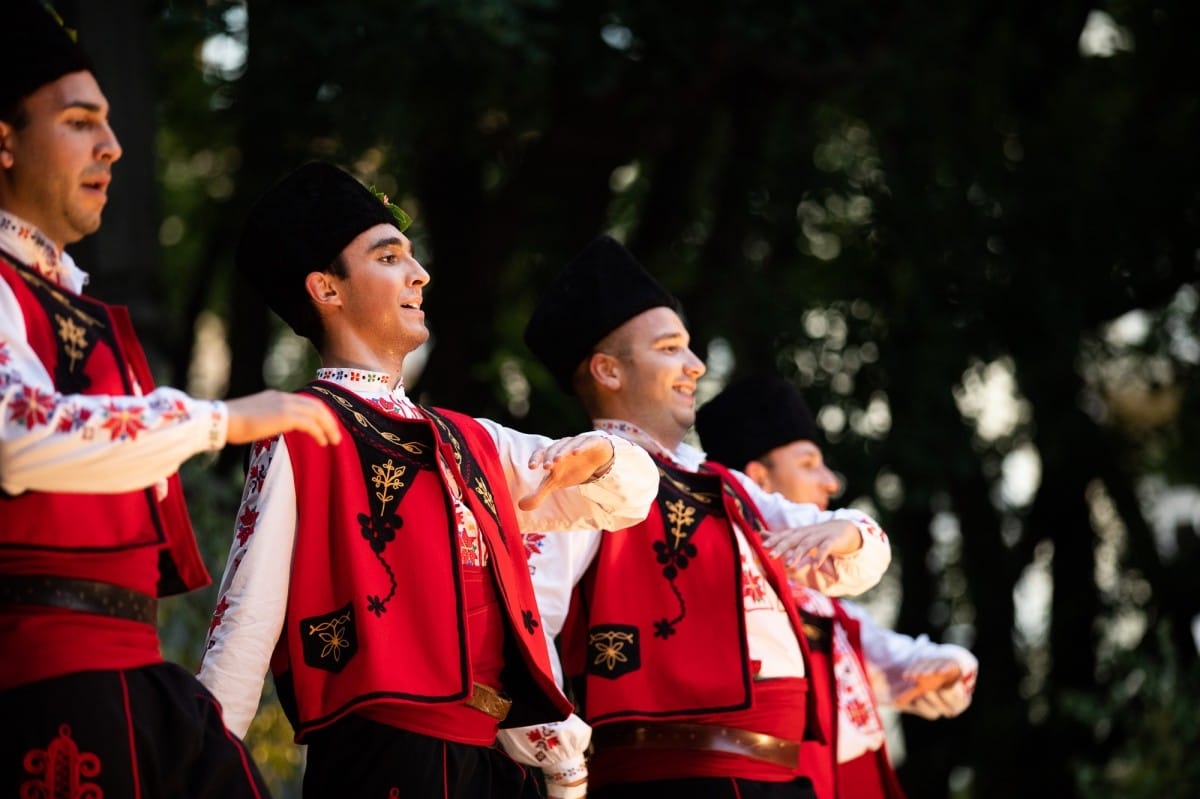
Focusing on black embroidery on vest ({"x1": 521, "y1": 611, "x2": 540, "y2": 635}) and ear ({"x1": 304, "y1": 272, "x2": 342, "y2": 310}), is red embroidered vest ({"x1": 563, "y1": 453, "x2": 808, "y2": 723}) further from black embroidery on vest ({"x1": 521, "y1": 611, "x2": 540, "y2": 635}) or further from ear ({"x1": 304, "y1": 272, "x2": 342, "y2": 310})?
ear ({"x1": 304, "y1": 272, "x2": 342, "y2": 310})

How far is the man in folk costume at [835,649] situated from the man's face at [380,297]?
167 centimetres

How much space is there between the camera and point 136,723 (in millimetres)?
2594

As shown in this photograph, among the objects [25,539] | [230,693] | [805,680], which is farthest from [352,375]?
[805,680]

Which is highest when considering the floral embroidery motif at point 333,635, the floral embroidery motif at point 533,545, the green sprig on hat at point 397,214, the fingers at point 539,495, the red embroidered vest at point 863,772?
the green sprig on hat at point 397,214

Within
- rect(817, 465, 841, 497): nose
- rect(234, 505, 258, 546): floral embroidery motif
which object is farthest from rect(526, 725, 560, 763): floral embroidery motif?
rect(817, 465, 841, 497): nose

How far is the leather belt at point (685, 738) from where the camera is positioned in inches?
160

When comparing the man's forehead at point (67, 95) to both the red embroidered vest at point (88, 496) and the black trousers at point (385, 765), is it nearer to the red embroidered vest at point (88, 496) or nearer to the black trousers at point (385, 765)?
the red embroidered vest at point (88, 496)

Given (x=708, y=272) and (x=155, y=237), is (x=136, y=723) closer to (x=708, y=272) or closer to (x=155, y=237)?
(x=155, y=237)

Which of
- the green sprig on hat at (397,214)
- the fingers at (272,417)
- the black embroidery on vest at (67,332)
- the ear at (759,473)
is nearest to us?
the fingers at (272,417)

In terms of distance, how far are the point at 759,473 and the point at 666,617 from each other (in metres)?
1.31

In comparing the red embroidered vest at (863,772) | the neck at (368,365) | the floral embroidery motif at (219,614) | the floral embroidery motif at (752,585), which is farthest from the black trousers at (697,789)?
the floral embroidery motif at (219,614)

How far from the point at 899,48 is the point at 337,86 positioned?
2.91m

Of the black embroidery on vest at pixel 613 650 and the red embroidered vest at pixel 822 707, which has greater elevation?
the black embroidery on vest at pixel 613 650

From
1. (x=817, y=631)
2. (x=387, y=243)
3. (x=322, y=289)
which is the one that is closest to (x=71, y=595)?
(x=322, y=289)
